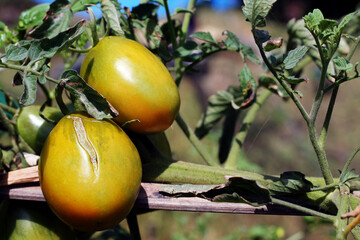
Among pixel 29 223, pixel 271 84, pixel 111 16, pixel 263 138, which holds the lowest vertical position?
pixel 263 138

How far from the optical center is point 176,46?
30.7 inches

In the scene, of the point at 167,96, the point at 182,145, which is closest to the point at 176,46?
the point at 167,96

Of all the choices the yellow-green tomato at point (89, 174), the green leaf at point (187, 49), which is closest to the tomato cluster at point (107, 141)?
the yellow-green tomato at point (89, 174)

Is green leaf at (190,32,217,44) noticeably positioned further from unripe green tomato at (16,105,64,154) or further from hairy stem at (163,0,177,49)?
unripe green tomato at (16,105,64,154)

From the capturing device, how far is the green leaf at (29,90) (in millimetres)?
533

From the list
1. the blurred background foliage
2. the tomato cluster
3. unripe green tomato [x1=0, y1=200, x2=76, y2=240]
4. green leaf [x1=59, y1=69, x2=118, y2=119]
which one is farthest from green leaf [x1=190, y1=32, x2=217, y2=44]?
the blurred background foliage

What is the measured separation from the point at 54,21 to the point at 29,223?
1.03 feet

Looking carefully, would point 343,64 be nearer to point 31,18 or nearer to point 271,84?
point 271,84

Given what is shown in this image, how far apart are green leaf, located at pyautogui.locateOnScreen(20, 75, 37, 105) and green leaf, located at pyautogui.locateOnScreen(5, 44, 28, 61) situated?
4 centimetres

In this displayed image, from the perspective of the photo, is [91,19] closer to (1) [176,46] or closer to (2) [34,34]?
(2) [34,34]

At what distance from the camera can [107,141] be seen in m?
0.55

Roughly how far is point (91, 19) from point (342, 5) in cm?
365

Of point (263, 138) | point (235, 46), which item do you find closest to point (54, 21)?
point (235, 46)

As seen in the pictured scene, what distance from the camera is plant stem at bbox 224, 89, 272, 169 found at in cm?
77
